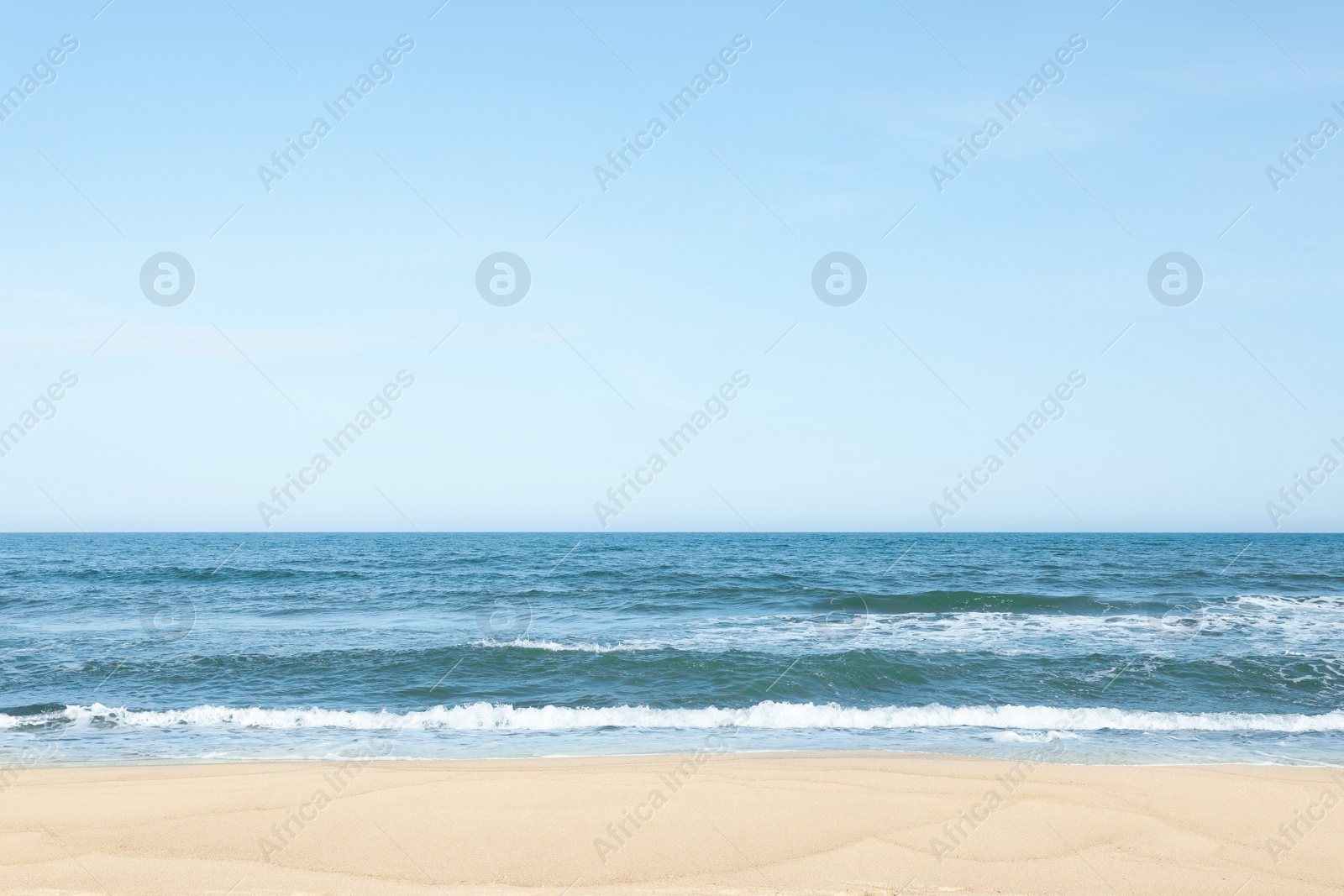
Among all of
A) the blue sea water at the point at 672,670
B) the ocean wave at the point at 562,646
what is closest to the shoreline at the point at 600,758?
the blue sea water at the point at 672,670

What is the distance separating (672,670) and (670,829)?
25.3 ft

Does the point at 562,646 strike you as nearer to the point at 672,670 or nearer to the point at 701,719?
the point at 672,670

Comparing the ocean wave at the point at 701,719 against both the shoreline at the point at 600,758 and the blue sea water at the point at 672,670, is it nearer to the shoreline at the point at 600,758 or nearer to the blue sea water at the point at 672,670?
the blue sea water at the point at 672,670

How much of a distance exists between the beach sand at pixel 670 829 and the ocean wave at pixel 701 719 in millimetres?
2386

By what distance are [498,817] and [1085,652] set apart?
13.5 meters

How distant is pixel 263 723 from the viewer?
11.4 meters

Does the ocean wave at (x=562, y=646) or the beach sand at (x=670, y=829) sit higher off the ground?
the beach sand at (x=670, y=829)

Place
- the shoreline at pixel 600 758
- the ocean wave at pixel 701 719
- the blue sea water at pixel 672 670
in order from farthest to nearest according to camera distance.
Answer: the ocean wave at pixel 701 719 → the blue sea water at pixel 672 670 → the shoreline at pixel 600 758

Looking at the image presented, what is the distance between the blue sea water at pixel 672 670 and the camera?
34.6 feet

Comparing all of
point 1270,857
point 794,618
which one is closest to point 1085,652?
point 794,618

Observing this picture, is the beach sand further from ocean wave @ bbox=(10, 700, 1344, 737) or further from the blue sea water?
ocean wave @ bbox=(10, 700, 1344, 737)

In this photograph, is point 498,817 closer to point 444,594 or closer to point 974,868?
point 974,868

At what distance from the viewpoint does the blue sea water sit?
34.6 feet

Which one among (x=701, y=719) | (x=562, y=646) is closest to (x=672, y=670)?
(x=701, y=719)
